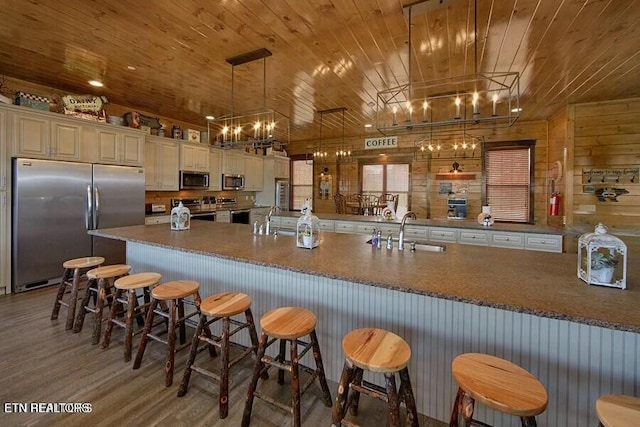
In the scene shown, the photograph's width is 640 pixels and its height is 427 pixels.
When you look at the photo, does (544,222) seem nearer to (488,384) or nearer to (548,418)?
(548,418)

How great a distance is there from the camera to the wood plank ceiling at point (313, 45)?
235cm

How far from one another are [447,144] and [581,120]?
233cm

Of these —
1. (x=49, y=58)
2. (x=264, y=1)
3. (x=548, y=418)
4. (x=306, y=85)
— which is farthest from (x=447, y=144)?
(x=49, y=58)

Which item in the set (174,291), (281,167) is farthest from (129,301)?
(281,167)

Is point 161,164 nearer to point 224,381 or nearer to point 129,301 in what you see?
point 129,301

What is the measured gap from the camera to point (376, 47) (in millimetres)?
2887

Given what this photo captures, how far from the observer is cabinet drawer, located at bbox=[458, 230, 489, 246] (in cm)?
373

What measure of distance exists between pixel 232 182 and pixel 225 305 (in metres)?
5.22

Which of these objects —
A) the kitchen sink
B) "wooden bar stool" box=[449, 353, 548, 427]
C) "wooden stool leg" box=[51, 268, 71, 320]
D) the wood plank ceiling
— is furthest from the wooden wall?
"wooden stool leg" box=[51, 268, 71, 320]

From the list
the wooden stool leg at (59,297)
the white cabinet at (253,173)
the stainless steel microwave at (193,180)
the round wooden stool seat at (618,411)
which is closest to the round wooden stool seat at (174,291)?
the wooden stool leg at (59,297)

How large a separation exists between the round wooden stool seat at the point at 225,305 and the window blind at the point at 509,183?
6156 millimetres

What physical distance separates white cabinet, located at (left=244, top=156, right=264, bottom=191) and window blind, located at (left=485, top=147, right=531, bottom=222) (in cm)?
530

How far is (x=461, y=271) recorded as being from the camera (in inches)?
64.6

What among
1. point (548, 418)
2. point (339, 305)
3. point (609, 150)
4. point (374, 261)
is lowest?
point (548, 418)
